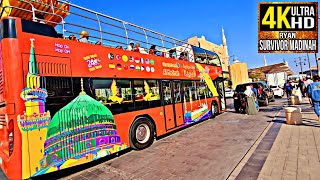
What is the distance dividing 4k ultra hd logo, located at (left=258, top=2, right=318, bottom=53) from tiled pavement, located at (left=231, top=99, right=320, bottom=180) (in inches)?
214

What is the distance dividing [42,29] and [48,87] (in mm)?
1366

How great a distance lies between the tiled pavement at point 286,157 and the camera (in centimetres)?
401

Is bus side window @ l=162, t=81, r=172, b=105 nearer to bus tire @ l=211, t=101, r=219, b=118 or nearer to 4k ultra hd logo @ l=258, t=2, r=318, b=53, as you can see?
bus tire @ l=211, t=101, r=219, b=118

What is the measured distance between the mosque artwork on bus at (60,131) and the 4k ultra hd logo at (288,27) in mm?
9568

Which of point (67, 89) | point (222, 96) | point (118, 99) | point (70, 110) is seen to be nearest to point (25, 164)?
point (70, 110)

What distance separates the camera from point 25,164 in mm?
4074

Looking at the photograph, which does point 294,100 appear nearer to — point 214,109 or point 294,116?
point 214,109

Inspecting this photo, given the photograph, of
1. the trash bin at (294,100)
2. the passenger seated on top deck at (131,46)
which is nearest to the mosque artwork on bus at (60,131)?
the passenger seated on top deck at (131,46)

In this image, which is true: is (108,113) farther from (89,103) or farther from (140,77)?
(140,77)

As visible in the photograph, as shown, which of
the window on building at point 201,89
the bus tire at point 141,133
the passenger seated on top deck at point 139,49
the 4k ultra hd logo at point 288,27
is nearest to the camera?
the bus tire at point 141,133

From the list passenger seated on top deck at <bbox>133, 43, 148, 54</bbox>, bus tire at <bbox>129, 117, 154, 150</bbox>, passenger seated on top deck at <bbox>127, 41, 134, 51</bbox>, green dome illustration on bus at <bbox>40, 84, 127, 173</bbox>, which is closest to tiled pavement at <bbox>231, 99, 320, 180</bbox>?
bus tire at <bbox>129, 117, 154, 150</bbox>

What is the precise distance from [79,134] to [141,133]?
2.34 m

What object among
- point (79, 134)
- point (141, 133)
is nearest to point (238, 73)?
point (141, 133)

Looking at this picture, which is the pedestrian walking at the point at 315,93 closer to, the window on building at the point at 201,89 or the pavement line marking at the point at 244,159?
the pavement line marking at the point at 244,159
